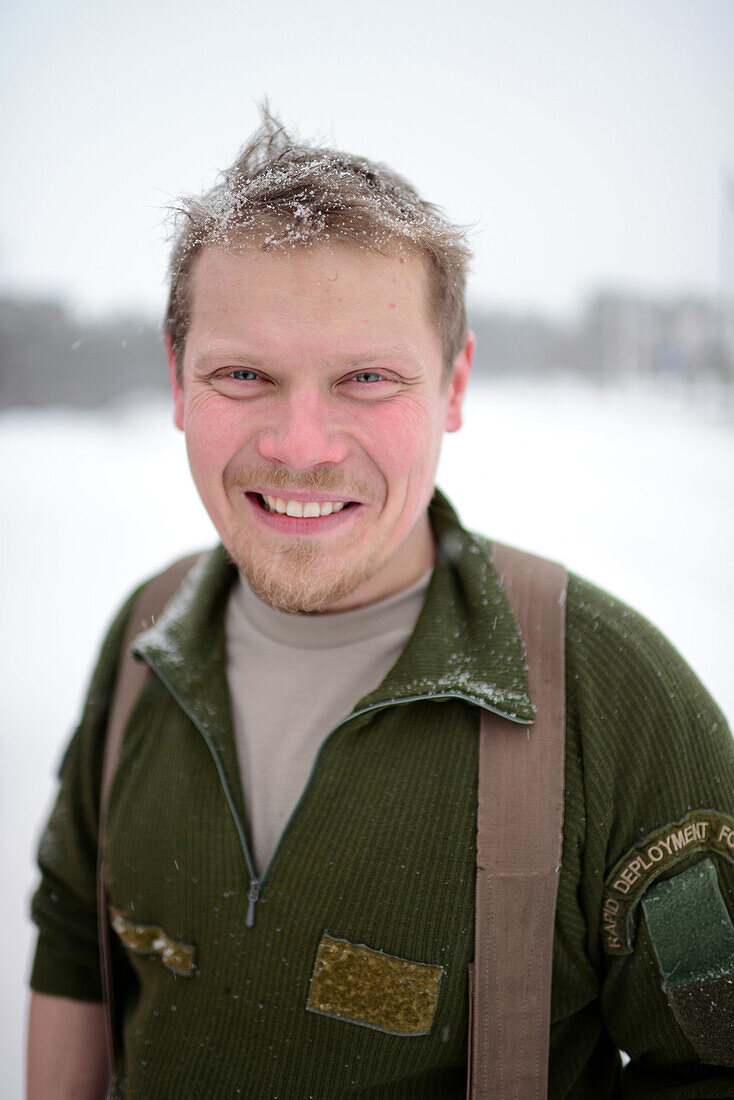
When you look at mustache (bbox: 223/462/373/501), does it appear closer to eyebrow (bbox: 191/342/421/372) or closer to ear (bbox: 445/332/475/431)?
eyebrow (bbox: 191/342/421/372)

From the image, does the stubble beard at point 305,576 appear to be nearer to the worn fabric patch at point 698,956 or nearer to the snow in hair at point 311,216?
the snow in hair at point 311,216

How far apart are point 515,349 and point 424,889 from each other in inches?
72.7

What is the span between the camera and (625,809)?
0.91 meters

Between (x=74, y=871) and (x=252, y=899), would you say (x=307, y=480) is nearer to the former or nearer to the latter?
(x=252, y=899)

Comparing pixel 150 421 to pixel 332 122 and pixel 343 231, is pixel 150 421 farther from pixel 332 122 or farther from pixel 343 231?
pixel 343 231

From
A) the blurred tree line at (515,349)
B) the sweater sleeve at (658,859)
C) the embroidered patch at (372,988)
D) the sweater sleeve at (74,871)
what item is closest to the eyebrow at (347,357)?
the sweater sleeve at (658,859)

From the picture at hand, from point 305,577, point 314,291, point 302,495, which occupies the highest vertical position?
point 314,291

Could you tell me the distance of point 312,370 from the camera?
36.5 inches

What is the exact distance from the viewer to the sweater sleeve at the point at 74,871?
125 cm

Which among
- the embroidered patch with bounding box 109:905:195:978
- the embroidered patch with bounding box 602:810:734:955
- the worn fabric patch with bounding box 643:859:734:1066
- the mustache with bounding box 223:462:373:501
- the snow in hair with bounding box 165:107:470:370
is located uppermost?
the snow in hair with bounding box 165:107:470:370

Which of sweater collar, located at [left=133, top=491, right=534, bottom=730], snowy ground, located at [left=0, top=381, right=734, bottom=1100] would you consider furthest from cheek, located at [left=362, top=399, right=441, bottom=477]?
snowy ground, located at [left=0, top=381, right=734, bottom=1100]

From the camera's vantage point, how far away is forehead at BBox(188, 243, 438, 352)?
0.91m

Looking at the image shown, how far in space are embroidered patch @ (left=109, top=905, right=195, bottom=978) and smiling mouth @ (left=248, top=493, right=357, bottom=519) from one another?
2.06 feet

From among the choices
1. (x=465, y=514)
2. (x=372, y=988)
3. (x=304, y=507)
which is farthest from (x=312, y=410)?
(x=465, y=514)
